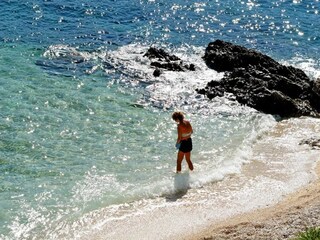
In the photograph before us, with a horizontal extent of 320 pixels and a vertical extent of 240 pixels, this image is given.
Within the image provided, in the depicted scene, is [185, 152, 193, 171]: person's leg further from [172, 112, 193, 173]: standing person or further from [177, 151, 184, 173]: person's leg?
[177, 151, 184, 173]: person's leg

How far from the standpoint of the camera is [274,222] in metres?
14.8

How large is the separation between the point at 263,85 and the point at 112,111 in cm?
763

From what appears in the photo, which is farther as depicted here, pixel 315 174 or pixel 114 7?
pixel 114 7

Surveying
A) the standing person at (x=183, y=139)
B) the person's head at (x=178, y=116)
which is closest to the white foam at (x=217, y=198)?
the standing person at (x=183, y=139)

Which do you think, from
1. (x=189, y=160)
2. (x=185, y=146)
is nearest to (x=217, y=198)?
(x=189, y=160)

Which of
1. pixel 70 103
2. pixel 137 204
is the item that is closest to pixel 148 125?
pixel 70 103

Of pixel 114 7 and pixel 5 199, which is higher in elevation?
pixel 114 7

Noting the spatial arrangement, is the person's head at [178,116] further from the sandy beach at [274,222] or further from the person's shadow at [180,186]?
the sandy beach at [274,222]

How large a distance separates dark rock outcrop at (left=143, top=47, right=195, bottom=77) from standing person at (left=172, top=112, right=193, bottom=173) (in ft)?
33.9

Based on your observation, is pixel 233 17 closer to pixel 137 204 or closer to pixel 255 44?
pixel 255 44

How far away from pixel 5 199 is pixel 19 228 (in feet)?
5.88

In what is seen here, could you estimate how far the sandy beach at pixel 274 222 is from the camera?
14156 millimetres

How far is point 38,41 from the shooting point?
33.3 m

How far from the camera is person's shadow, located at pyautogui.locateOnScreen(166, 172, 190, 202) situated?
1800 centimetres
